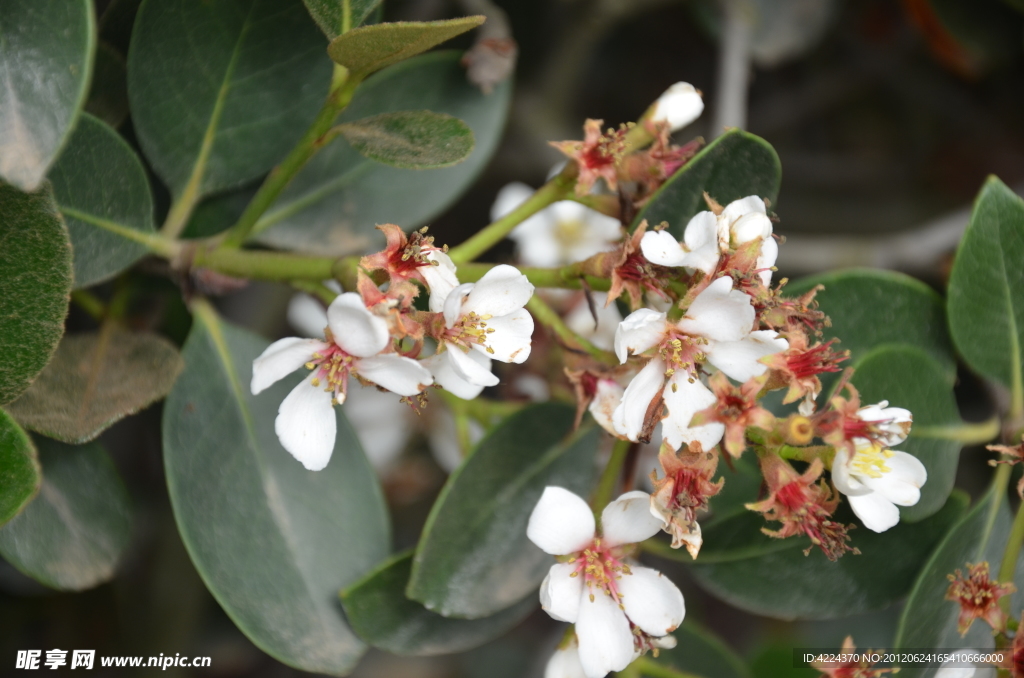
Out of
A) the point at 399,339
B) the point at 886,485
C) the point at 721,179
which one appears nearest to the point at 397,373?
the point at 399,339

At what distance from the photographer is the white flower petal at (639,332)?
0.82 metres

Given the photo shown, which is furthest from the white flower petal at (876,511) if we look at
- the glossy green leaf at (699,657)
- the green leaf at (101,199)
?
the green leaf at (101,199)

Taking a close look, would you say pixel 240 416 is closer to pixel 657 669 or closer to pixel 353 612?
pixel 353 612

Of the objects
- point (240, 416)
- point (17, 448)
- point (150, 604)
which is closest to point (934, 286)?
point (240, 416)

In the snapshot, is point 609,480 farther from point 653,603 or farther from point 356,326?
point 356,326

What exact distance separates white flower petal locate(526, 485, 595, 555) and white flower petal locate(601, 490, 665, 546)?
0.03m

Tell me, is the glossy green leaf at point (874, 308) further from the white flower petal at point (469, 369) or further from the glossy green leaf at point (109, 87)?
the glossy green leaf at point (109, 87)

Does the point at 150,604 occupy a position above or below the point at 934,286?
below

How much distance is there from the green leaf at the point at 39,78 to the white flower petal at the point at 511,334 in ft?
1.53

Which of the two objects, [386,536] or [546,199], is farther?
[386,536]

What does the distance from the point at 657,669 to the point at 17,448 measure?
2.99 ft

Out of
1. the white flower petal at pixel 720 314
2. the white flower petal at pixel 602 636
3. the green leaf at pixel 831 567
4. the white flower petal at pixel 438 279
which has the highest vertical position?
the white flower petal at pixel 438 279

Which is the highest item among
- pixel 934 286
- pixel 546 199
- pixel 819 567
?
pixel 546 199

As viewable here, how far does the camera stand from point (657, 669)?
116 centimetres
